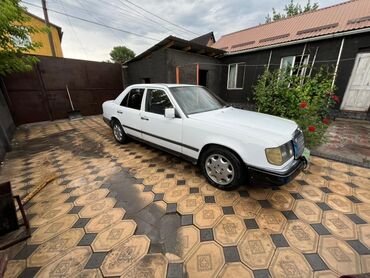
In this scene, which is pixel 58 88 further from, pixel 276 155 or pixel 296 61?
pixel 296 61

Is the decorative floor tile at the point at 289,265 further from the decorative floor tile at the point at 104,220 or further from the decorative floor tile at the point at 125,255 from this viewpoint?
the decorative floor tile at the point at 104,220

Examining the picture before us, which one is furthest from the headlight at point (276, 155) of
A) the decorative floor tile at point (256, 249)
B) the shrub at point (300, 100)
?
the shrub at point (300, 100)

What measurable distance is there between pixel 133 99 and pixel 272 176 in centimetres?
324

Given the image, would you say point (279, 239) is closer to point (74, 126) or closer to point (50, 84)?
point (74, 126)

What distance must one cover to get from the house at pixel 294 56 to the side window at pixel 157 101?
4.26 m

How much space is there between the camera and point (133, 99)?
150 inches

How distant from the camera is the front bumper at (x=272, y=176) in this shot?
1.99 metres

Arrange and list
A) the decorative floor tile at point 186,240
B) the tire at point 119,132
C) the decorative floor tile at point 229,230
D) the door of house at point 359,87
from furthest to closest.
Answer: the door of house at point 359,87 → the tire at point 119,132 → the decorative floor tile at point 229,230 → the decorative floor tile at point 186,240

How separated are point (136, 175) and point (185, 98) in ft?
5.74

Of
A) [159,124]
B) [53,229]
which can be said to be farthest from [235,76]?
[53,229]

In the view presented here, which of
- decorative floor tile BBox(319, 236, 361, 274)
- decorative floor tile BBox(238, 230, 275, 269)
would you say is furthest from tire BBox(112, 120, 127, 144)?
decorative floor tile BBox(319, 236, 361, 274)

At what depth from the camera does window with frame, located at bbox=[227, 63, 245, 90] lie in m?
9.62

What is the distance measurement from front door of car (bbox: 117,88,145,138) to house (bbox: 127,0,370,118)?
3.83 metres

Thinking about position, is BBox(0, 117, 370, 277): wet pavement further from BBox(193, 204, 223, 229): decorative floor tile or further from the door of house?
the door of house
